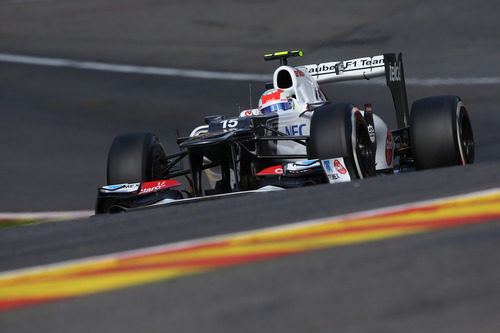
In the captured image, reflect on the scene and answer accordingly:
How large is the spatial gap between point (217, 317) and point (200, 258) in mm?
1024

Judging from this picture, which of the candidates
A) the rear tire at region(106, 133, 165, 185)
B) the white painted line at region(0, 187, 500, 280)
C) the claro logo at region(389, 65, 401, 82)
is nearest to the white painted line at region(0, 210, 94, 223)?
the rear tire at region(106, 133, 165, 185)

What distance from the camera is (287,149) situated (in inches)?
338

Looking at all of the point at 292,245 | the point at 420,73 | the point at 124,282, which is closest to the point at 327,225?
the point at 292,245

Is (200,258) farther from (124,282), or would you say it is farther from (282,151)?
(282,151)

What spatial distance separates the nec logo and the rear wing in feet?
4.15

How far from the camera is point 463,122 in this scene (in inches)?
328

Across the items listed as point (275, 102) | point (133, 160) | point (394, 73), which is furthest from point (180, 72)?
point (133, 160)

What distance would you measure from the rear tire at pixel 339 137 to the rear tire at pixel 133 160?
1.72 metres

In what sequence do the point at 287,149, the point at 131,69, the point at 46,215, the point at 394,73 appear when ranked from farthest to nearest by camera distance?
the point at 131,69 < the point at 394,73 < the point at 46,215 < the point at 287,149

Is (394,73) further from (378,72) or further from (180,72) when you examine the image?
(180,72)

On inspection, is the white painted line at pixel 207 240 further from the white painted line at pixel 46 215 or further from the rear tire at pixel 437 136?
the white painted line at pixel 46 215

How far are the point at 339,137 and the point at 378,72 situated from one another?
9.28ft

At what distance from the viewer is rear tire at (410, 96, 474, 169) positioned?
7.84 metres

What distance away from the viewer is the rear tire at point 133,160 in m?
8.34
